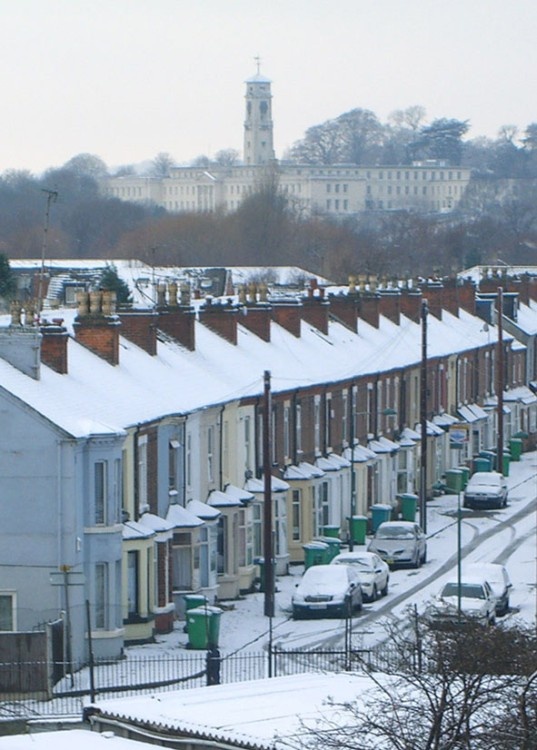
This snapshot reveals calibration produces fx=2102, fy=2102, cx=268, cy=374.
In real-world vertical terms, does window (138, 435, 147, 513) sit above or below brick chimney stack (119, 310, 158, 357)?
below

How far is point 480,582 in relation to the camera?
3712cm

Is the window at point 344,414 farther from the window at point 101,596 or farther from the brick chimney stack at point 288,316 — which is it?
the window at point 101,596

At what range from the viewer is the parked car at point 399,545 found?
43375mm

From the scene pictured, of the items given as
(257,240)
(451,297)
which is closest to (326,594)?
(451,297)

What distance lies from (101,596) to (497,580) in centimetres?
848

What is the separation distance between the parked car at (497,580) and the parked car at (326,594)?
2.42 meters

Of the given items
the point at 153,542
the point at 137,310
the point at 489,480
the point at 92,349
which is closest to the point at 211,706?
the point at 153,542

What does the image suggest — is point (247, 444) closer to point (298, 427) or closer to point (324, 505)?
point (298, 427)

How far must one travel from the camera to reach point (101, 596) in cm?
3359

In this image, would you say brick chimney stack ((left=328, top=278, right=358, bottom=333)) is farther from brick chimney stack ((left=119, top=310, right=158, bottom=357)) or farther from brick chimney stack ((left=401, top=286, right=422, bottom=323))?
brick chimney stack ((left=119, top=310, right=158, bottom=357))

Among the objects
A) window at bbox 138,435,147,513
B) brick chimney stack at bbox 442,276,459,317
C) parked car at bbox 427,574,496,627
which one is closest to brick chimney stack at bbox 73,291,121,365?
window at bbox 138,435,147,513

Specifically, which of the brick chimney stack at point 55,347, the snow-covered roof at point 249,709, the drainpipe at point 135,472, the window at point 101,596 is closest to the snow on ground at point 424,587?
the window at point 101,596

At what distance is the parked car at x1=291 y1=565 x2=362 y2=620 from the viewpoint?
3706cm

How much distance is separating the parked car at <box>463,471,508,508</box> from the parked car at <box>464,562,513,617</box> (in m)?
13.7
